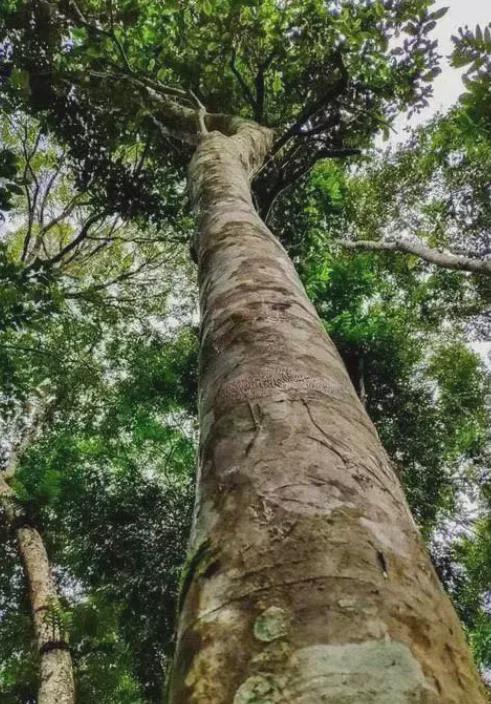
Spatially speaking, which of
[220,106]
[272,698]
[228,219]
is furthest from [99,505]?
[272,698]

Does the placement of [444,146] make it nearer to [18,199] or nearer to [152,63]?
[152,63]

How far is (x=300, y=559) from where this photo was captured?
774mm

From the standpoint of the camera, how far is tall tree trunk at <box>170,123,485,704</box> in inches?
25.0

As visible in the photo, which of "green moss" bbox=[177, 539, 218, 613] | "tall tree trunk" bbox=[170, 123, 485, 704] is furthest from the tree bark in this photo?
"green moss" bbox=[177, 539, 218, 613]

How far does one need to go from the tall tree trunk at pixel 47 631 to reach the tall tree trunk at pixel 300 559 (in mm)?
7023

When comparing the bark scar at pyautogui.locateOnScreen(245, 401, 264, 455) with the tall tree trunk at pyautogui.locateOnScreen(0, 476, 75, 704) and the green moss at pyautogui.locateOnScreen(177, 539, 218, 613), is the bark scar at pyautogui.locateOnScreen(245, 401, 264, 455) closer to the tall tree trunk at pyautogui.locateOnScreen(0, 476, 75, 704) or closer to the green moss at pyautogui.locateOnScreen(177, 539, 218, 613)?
the green moss at pyautogui.locateOnScreen(177, 539, 218, 613)

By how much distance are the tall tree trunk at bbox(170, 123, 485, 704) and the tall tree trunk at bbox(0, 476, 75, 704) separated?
7.02m

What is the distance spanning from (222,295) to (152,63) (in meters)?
6.25

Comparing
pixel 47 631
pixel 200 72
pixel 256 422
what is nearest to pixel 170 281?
pixel 200 72

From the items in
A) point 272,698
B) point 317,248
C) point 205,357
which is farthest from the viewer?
point 317,248

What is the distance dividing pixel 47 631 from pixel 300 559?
797cm

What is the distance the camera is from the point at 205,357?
5.18 feet

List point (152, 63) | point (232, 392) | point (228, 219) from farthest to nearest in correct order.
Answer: point (152, 63) → point (228, 219) → point (232, 392)

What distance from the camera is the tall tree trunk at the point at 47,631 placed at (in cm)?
677
